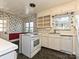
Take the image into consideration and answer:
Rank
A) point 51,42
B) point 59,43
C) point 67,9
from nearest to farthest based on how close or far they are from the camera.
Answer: point 67,9 < point 59,43 < point 51,42

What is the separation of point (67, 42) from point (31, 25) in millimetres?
3612

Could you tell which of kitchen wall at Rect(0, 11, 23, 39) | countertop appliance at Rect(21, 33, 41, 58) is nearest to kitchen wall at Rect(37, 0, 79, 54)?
countertop appliance at Rect(21, 33, 41, 58)

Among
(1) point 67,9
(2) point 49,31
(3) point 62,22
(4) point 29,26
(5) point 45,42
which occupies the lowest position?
(5) point 45,42

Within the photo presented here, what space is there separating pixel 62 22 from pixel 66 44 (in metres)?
1.18

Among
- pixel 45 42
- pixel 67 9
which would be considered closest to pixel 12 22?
pixel 45 42

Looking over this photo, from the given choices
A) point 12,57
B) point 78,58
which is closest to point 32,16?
point 78,58

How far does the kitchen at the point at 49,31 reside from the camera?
3313mm

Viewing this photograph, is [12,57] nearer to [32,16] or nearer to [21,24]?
[32,16]

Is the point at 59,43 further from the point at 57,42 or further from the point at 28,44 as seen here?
the point at 28,44

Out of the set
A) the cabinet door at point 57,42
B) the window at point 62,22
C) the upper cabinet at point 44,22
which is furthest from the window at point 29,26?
the cabinet door at point 57,42

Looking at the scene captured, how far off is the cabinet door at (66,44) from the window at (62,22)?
1.84 feet


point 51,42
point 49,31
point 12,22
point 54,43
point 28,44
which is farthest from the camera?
point 12,22

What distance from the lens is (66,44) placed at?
371cm

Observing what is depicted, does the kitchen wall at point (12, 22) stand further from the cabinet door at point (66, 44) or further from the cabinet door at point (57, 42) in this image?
the cabinet door at point (66, 44)
